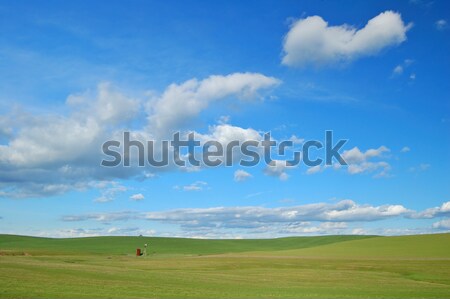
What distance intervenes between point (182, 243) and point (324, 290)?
6153 inches

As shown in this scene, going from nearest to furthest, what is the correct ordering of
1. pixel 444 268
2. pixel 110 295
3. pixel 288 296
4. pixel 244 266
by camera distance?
pixel 110 295 → pixel 288 296 → pixel 444 268 → pixel 244 266

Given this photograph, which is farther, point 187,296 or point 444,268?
point 444,268

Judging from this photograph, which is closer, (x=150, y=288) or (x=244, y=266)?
(x=150, y=288)

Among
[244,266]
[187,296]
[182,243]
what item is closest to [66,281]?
[187,296]

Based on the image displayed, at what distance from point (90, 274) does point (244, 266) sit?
3031 centimetres

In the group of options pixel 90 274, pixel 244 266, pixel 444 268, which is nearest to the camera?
pixel 90 274

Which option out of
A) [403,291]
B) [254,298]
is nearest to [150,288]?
[254,298]

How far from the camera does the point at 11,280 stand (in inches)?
1452

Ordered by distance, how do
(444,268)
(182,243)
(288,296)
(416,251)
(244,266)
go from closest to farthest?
(288,296) < (444,268) < (244,266) < (416,251) < (182,243)

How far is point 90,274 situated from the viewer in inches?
1849

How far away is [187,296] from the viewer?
32.4 meters

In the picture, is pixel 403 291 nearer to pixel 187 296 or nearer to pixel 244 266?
pixel 187 296

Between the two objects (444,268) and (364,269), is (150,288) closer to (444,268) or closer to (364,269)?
(364,269)

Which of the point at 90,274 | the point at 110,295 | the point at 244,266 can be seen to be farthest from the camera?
the point at 244,266
